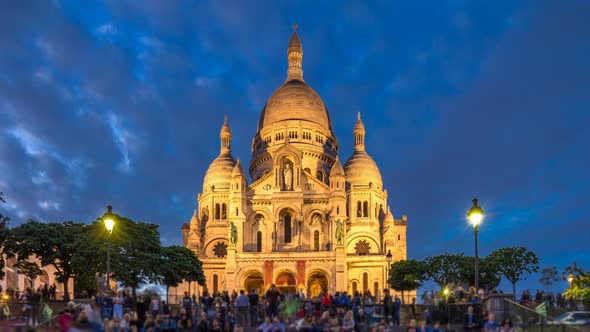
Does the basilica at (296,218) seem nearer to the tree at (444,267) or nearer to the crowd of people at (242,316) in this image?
the tree at (444,267)

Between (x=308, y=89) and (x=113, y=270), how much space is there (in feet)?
189

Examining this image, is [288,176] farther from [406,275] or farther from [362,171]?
[406,275]

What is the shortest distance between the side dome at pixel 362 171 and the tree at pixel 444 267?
858 inches

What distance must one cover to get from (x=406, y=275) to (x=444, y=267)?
12.8 ft

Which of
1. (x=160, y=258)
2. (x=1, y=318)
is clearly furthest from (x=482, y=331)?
(x=160, y=258)

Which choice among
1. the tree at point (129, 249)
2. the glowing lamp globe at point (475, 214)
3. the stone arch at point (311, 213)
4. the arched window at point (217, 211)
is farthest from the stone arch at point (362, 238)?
the glowing lamp globe at point (475, 214)

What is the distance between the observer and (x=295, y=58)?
111 meters

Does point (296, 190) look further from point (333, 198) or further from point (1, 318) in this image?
point (1, 318)

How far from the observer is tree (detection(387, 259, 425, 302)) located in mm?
70812

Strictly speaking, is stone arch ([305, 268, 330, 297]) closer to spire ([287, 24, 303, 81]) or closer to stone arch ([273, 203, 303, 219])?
stone arch ([273, 203, 303, 219])

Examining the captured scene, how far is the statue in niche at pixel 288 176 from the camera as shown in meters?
82.9

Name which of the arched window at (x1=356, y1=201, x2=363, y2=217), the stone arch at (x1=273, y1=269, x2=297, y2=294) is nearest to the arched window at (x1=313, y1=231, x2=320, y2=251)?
the stone arch at (x1=273, y1=269, x2=297, y2=294)

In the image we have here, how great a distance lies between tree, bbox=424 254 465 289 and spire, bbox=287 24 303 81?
151ft

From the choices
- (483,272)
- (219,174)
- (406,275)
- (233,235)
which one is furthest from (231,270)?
(483,272)
